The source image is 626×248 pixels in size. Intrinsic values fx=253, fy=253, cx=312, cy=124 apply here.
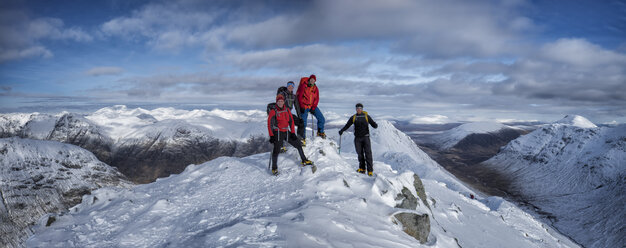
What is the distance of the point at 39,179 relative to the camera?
154500 millimetres

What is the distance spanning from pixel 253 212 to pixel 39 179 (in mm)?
220187

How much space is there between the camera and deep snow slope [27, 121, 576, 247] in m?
8.77

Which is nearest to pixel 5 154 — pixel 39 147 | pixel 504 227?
pixel 39 147

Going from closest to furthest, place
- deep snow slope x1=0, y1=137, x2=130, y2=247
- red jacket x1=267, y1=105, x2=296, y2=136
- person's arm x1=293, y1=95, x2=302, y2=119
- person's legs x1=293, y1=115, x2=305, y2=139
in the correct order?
red jacket x1=267, y1=105, x2=296, y2=136, person's legs x1=293, y1=115, x2=305, y2=139, person's arm x1=293, y1=95, x2=302, y2=119, deep snow slope x1=0, y1=137, x2=130, y2=247

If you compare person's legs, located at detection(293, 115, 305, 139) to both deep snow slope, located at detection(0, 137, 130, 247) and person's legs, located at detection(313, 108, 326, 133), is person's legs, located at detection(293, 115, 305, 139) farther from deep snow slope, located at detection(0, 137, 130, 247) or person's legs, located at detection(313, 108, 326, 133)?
deep snow slope, located at detection(0, 137, 130, 247)

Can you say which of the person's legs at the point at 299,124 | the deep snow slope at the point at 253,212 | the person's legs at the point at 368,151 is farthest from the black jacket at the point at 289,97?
the person's legs at the point at 368,151

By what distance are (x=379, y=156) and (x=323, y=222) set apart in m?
153

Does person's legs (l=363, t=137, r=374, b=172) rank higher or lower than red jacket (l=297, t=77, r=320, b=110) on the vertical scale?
lower

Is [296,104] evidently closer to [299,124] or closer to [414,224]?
[299,124]

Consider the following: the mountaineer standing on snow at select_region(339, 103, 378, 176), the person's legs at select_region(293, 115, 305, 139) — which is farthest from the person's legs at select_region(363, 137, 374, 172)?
the person's legs at select_region(293, 115, 305, 139)

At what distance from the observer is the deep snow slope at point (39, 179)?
122 m

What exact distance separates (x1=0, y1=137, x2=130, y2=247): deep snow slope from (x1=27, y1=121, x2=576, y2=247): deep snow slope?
5309 inches

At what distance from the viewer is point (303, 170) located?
49.1 feet

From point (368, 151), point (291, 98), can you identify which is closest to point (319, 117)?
point (291, 98)
